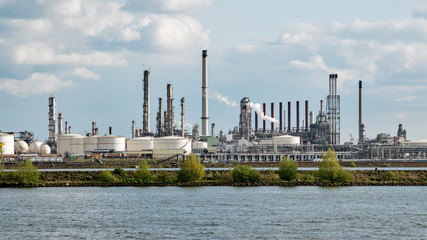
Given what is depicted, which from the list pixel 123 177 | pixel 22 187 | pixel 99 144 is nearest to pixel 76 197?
pixel 22 187

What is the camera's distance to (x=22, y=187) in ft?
254

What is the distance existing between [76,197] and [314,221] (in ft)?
88.8

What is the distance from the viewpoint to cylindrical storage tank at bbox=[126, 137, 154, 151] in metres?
164

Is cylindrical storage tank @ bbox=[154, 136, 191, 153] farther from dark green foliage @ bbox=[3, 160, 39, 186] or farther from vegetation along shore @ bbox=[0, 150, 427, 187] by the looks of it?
dark green foliage @ bbox=[3, 160, 39, 186]

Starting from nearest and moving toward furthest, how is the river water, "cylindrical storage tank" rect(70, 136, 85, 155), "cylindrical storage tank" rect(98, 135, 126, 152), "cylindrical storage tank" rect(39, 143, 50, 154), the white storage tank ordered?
the river water → "cylindrical storage tank" rect(98, 135, 126, 152) → "cylindrical storage tank" rect(70, 136, 85, 155) → the white storage tank → "cylindrical storage tank" rect(39, 143, 50, 154)

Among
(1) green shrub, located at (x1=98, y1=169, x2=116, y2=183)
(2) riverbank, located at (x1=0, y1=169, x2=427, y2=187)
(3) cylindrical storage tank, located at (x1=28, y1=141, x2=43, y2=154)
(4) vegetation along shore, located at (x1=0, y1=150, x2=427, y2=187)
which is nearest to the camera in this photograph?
(4) vegetation along shore, located at (x1=0, y1=150, x2=427, y2=187)

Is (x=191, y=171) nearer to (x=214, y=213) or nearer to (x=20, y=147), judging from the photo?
(x=214, y=213)

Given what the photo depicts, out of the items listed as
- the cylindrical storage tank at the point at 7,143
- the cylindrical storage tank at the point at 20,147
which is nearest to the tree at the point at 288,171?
the cylindrical storage tank at the point at 7,143

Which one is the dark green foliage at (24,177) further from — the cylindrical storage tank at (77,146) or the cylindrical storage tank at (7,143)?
the cylindrical storage tank at (77,146)

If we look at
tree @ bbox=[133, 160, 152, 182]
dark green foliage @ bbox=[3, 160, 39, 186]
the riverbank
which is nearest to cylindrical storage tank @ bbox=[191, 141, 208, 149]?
the riverbank

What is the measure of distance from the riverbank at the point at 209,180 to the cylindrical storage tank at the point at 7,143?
7225cm

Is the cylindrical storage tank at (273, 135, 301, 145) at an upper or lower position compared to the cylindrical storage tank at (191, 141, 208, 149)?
upper

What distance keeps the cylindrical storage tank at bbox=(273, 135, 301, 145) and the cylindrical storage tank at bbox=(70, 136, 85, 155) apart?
4817 centimetres

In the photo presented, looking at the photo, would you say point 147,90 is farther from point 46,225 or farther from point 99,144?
point 46,225
